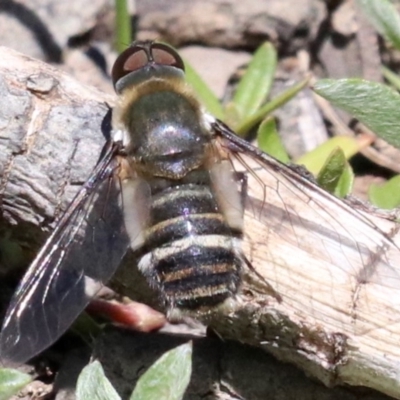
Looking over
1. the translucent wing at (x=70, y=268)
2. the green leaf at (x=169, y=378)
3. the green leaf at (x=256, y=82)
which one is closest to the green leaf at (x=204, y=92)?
the green leaf at (x=256, y=82)

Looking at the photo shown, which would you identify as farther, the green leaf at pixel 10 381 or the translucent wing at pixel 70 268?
the translucent wing at pixel 70 268

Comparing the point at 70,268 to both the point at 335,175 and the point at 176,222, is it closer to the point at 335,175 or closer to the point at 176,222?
the point at 176,222

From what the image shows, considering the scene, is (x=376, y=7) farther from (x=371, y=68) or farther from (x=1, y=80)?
(x=1, y=80)

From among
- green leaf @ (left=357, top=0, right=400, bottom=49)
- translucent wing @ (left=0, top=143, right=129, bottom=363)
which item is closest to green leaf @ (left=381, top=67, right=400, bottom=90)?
green leaf @ (left=357, top=0, right=400, bottom=49)

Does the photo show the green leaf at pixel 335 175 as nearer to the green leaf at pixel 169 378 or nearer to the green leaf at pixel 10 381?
the green leaf at pixel 169 378

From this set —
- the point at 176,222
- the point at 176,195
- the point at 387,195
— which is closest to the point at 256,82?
the point at 387,195

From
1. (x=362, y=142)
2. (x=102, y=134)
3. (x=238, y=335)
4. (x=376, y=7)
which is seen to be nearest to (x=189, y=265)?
(x=238, y=335)
